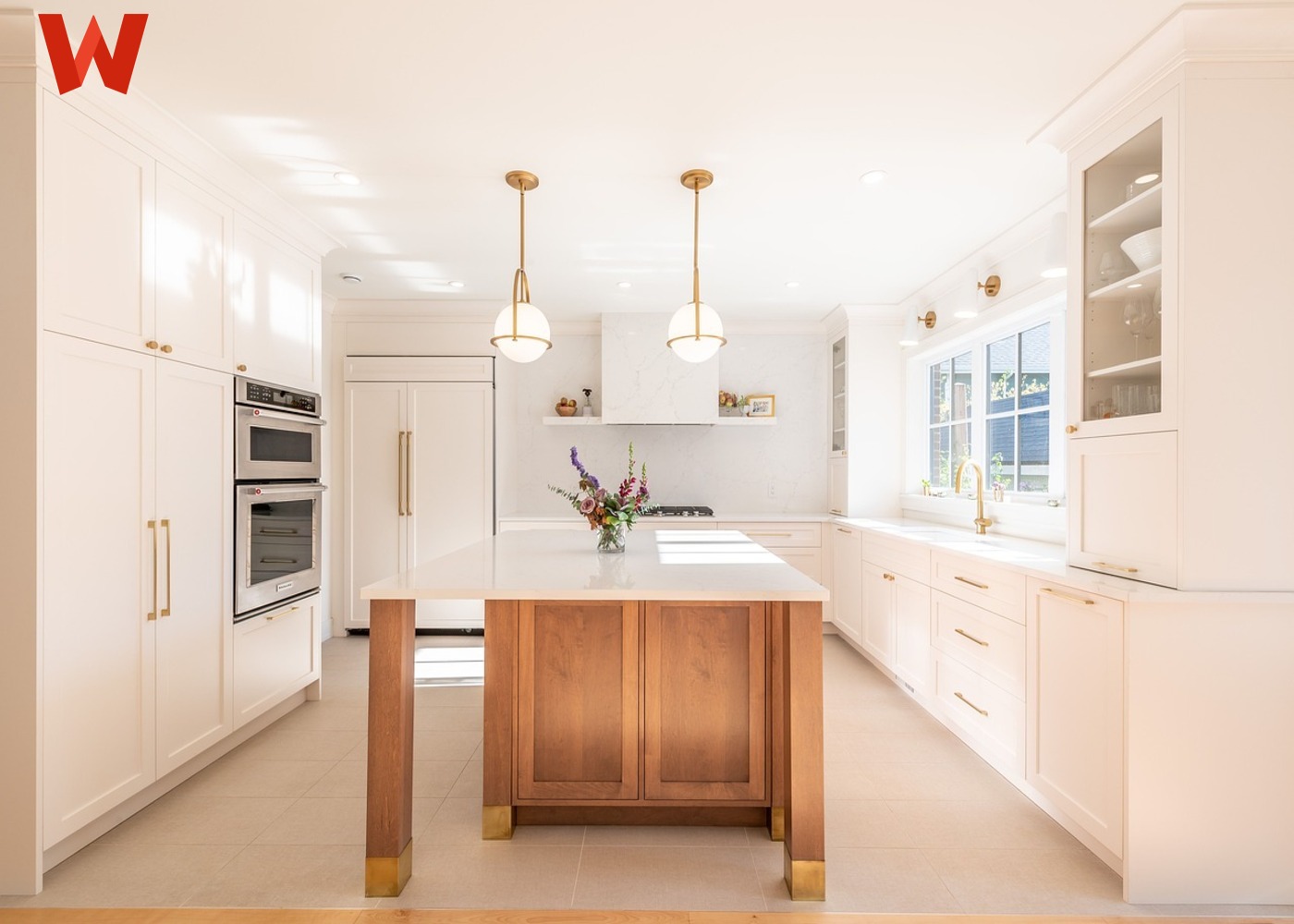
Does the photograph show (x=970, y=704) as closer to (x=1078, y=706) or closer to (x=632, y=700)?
(x=1078, y=706)

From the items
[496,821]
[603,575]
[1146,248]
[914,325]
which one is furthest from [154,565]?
[914,325]

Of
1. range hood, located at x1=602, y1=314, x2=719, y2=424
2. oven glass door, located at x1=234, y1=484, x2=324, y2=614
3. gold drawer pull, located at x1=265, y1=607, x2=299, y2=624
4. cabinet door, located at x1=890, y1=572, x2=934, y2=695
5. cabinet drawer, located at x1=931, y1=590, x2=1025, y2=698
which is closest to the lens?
cabinet drawer, located at x1=931, y1=590, x2=1025, y2=698

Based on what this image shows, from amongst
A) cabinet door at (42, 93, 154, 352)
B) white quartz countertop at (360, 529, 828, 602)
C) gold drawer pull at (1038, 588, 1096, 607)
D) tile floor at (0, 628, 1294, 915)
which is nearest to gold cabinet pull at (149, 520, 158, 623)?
cabinet door at (42, 93, 154, 352)

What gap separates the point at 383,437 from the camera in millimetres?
4961

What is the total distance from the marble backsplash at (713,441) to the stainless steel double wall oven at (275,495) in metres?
2.10

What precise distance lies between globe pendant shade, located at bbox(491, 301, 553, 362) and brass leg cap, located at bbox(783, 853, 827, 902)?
1907 millimetres

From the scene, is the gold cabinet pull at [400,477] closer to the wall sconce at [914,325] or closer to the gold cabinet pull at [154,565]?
the gold cabinet pull at [154,565]

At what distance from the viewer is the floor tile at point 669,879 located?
6.33 feet

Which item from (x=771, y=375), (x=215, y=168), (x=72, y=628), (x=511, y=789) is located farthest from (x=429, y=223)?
(x=771, y=375)

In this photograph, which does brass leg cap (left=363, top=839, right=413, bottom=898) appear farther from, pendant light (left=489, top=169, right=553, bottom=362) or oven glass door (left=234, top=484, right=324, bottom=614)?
pendant light (left=489, top=169, right=553, bottom=362)

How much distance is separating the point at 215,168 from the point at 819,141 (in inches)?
91.7

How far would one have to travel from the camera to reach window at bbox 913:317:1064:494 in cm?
346

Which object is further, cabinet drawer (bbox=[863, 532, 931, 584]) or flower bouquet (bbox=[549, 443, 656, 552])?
cabinet drawer (bbox=[863, 532, 931, 584])

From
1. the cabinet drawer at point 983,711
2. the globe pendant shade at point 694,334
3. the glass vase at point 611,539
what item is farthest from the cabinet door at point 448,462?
the cabinet drawer at point 983,711
